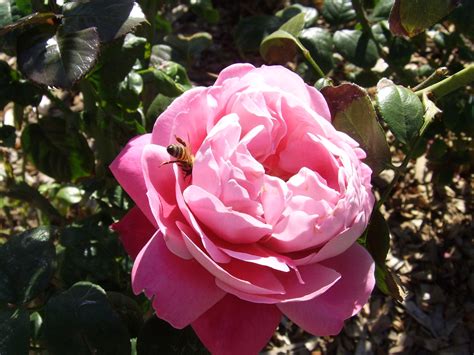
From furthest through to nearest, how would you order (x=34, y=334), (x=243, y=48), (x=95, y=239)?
(x=243, y=48), (x=95, y=239), (x=34, y=334)

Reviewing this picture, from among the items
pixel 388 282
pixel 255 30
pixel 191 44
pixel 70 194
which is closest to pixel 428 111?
pixel 388 282

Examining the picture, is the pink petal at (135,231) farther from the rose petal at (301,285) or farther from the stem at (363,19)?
the stem at (363,19)

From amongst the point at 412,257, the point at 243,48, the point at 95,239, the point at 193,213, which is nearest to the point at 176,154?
the point at 193,213

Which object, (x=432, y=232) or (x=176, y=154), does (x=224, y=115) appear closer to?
(x=176, y=154)

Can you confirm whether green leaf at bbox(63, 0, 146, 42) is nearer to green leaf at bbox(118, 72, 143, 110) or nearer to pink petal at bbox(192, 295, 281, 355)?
green leaf at bbox(118, 72, 143, 110)

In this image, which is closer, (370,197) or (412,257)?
(370,197)

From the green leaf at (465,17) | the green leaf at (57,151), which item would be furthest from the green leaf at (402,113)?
the green leaf at (57,151)
